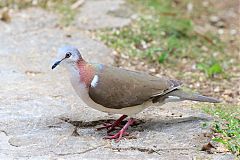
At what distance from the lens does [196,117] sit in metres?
4.91

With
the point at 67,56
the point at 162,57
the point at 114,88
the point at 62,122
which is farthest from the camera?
the point at 162,57

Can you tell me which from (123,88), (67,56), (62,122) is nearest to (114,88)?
(123,88)

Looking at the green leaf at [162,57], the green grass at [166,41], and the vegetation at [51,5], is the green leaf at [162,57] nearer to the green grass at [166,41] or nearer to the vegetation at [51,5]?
the green grass at [166,41]

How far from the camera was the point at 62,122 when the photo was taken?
488 cm

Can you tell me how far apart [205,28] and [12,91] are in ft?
11.3

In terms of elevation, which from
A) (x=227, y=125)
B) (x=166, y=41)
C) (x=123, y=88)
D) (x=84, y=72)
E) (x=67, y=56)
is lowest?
(x=166, y=41)

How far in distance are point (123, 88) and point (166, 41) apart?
2889 millimetres

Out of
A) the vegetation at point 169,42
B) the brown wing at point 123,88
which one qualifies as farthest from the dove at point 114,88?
the vegetation at point 169,42

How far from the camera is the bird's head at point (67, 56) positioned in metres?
4.45

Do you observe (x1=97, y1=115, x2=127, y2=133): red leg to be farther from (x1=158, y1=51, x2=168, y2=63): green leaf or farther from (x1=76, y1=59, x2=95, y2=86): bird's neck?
(x1=158, y1=51, x2=168, y2=63): green leaf

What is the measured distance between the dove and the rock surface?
0.18 m

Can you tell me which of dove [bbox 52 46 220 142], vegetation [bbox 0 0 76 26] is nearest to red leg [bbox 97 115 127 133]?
dove [bbox 52 46 220 142]

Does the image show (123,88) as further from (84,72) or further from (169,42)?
(169,42)

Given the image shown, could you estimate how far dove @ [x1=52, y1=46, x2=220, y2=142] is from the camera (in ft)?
14.7
